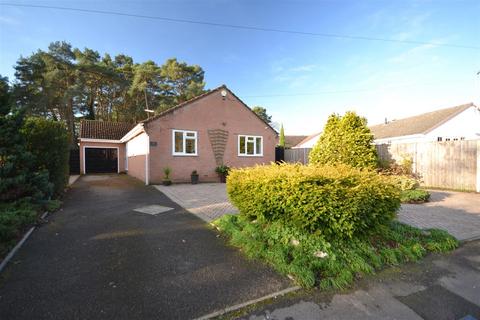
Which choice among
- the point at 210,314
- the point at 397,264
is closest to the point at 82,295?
the point at 210,314

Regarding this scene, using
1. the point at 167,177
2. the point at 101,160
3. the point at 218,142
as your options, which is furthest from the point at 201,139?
the point at 101,160

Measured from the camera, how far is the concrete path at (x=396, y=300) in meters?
2.33

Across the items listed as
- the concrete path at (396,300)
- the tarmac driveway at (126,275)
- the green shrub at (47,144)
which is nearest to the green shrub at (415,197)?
the concrete path at (396,300)

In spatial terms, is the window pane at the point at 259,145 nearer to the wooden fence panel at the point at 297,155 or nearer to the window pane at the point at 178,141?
the wooden fence panel at the point at 297,155

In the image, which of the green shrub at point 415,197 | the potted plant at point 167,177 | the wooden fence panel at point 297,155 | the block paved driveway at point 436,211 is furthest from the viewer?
the wooden fence panel at point 297,155

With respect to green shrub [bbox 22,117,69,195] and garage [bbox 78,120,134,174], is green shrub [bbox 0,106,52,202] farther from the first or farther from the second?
garage [bbox 78,120,134,174]

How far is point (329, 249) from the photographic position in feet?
10.8

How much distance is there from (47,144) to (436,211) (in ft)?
39.1

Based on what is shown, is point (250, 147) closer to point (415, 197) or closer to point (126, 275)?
point (415, 197)

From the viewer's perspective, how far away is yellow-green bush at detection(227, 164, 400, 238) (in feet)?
10.6

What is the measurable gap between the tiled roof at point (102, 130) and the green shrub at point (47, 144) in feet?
39.1

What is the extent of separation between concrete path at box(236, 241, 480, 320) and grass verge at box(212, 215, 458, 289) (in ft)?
0.59

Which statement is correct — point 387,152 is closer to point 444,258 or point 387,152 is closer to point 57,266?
point 444,258

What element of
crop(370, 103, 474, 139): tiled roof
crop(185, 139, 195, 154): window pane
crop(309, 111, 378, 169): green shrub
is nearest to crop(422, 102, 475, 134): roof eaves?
crop(370, 103, 474, 139): tiled roof
